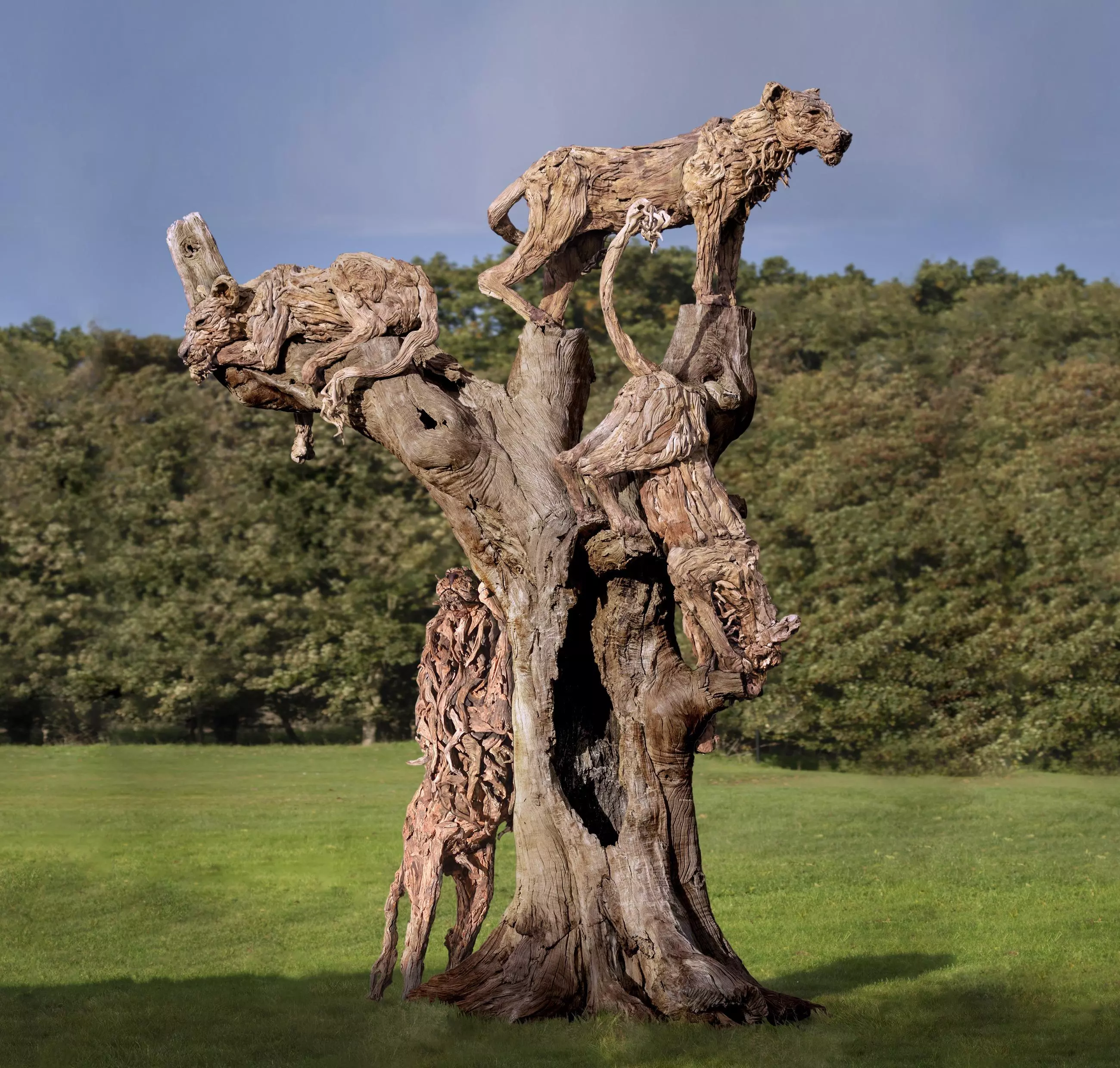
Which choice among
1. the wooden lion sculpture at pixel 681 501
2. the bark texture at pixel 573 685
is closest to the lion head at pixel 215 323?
the bark texture at pixel 573 685

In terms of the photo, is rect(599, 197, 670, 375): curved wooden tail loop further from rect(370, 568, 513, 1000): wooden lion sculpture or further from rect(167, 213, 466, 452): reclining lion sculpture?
rect(370, 568, 513, 1000): wooden lion sculpture

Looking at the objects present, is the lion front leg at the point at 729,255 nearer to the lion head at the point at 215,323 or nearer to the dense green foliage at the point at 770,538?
the lion head at the point at 215,323

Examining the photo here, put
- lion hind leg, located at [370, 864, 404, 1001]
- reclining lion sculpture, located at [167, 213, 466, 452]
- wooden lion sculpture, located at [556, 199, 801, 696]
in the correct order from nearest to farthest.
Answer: wooden lion sculpture, located at [556, 199, 801, 696] < reclining lion sculpture, located at [167, 213, 466, 452] < lion hind leg, located at [370, 864, 404, 1001]

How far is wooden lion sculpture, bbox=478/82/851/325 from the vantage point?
741 cm

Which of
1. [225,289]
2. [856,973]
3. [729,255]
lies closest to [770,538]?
[856,973]

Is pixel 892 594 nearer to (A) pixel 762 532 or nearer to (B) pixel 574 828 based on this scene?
(A) pixel 762 532

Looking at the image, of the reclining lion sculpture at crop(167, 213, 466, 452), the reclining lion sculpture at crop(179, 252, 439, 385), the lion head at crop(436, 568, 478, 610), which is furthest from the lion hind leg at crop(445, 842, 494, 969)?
the reclining lion sculpture at crop(179, 252, 439, 385)

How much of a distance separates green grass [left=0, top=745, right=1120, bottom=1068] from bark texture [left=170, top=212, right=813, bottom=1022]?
346 mm

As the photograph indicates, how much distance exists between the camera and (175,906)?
13.1 m

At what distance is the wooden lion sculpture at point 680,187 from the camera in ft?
24.3

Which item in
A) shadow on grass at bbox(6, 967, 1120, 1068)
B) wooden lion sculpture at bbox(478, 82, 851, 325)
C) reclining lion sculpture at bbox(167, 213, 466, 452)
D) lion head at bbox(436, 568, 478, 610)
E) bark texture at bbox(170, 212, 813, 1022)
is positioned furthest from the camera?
lion head at bbox(436, 568, 478, 610)

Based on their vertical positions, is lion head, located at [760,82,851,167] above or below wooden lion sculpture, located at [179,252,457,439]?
above

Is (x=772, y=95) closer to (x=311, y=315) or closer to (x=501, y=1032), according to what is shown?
(x=311, y=315)

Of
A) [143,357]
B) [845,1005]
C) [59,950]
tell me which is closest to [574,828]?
[845,1005]
